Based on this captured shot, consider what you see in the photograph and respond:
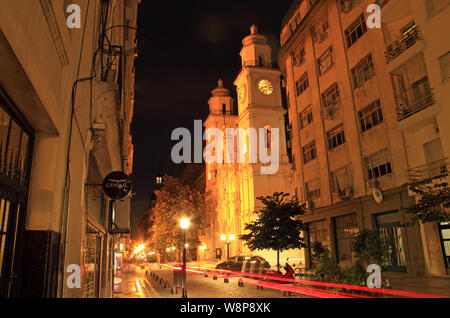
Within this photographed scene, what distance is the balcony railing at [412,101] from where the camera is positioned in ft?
59.9

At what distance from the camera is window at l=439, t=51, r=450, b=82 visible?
54.7 ft

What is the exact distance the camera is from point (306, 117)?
1283 inches

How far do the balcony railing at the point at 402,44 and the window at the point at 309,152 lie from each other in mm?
11286

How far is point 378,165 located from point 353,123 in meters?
3.94

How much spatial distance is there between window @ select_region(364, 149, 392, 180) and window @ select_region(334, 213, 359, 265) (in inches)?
148

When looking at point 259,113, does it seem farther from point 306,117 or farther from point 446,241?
point 446,241

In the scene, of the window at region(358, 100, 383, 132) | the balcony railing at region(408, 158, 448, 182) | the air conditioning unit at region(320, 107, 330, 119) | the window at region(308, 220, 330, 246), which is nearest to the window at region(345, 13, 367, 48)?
the air conditioning unit at region(320, 107, 330, 119)

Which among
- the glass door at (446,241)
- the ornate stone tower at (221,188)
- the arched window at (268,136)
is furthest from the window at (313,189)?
the ornate stone tower at (221,188)

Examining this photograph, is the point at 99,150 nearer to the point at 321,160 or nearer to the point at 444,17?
the point at 444,17

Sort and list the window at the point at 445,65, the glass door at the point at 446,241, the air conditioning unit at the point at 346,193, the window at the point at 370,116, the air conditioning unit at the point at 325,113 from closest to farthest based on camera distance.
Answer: the window at the point at 445,65
the glass door at the point at 446,241
the window at the point at 370,116
the air conditioning unit at the point at 346,193
the air conditioning unit at the point at 325,113

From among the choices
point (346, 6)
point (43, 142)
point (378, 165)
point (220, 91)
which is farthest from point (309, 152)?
point (220, 91)

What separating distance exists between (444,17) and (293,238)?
52.4 ft

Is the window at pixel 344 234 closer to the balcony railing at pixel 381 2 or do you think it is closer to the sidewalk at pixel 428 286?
the sidewalk at pixel 428 286
